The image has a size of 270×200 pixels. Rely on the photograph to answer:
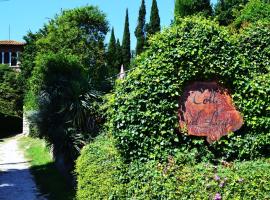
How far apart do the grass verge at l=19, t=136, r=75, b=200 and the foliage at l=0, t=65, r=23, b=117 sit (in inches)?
440

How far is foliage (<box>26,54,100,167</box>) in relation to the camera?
1453cm

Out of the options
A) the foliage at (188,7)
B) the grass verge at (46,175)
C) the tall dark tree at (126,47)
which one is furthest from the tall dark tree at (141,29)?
the grass verge at (46,175)

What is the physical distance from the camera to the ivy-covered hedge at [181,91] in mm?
7609

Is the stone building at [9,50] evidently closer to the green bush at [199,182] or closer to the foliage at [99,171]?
the foliage at [99,171]

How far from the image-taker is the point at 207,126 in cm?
788

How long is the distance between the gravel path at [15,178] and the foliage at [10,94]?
38.5 feet

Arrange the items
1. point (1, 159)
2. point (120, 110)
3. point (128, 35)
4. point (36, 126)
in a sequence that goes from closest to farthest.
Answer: point (120, 110), point (36, 126), point (1, 159), point (128, 35)

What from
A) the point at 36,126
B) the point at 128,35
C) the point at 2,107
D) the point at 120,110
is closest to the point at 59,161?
the point at 36,126

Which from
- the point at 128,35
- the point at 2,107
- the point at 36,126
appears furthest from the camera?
the point at 128,35

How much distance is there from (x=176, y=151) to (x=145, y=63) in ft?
5.14

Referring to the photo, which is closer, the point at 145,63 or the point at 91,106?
the point at 145,63

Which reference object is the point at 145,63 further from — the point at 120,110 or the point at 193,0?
the point at 193,0

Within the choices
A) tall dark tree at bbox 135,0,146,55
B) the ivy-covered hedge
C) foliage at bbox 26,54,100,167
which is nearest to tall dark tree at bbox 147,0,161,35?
tall dark tree at bbox 135,0,146,55

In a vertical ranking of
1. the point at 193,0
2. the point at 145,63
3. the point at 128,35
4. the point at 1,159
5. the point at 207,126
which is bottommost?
the point at 1,159
